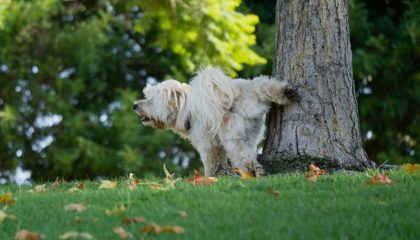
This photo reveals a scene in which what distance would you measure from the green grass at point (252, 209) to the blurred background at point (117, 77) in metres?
10.5

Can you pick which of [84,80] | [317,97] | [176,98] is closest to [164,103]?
[176,98]

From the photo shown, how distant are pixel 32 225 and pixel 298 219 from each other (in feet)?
6.86

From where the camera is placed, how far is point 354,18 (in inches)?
874

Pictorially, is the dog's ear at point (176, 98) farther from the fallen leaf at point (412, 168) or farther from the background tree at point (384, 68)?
the background tree at point (384, 68)

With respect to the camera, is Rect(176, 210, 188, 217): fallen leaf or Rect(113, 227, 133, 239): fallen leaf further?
Rect(176, 210, 188, 217): fallen leaf

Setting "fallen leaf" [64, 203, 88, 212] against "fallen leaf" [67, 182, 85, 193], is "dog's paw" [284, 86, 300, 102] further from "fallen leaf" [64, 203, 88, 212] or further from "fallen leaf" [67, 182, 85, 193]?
"fallen leaf" [64, 203, 88, 212]

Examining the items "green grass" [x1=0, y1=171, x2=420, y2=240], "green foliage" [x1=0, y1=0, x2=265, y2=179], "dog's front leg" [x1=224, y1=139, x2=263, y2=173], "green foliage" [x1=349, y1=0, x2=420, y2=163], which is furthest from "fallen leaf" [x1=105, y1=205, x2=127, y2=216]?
"green foliage" [x1=349, y1=0, x2=420, y2=163]

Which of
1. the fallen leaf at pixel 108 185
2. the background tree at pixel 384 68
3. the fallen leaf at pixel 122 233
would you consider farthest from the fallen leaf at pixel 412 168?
the background tree at pixel 384 68

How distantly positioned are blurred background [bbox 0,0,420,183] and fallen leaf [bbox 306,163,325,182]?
9.61 meters

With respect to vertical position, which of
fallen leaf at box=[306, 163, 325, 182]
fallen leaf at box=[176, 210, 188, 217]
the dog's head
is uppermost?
the dog's head

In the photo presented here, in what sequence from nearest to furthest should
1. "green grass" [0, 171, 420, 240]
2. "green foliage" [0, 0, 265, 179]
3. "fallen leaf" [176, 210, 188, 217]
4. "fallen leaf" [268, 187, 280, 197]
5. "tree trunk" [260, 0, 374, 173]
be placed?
1. "green grass" [0, 171, 420, 240]
2. "fallen leaf" [176, 210, 188, 217]
3. "fallen leaf" [268, 187, 280, 197]
4. "tree trunk" [260, 0, 374, 173]
5. "green foliage" [0, 0, 265, 179]

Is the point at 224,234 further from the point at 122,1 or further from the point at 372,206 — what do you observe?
the point at 122,1

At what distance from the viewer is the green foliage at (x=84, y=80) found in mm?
20344

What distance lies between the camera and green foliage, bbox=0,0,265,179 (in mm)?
20344
